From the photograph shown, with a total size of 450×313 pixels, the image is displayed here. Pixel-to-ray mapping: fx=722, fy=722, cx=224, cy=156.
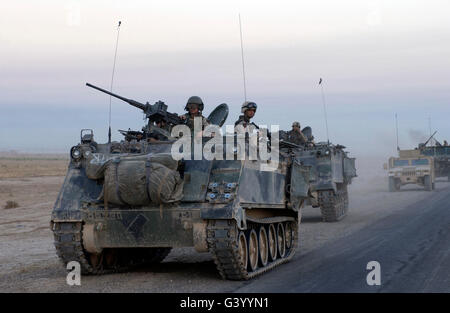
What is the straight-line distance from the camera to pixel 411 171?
1527 inches

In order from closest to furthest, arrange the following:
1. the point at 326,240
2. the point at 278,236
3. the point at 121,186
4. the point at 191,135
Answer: the point at 121,186 < the point at 191,135 < the point at 278,236 < the point at 326,240

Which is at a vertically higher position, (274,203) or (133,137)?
(133,137)

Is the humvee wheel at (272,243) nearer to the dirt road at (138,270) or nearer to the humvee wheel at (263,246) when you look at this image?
the humvee wheel at (263,246)

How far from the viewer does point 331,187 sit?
22.6 metres

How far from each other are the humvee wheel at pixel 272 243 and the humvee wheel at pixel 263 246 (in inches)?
10.2

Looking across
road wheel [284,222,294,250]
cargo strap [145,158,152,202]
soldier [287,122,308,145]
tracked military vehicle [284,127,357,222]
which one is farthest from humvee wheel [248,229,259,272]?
soldier [287,122,308,145]

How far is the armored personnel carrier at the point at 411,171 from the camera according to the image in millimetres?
38281

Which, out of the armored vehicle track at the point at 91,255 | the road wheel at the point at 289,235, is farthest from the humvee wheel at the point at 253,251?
the armored vehicle track at the point at 91,255

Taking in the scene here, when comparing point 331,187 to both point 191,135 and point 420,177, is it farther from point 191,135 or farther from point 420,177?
point 420,177

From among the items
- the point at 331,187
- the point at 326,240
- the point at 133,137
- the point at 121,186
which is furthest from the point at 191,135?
the point at 331,187

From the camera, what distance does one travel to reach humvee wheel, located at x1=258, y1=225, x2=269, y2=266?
12312 mm

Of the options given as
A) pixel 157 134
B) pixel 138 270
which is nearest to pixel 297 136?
pixel 157 134
